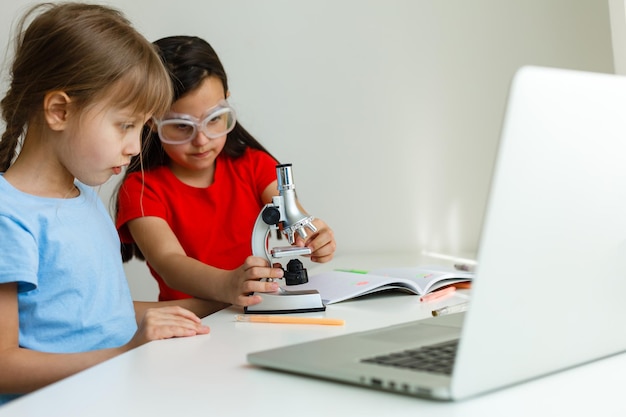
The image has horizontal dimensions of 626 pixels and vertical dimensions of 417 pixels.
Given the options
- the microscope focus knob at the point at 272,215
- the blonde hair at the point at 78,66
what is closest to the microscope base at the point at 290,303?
the microscope focus knob at the point at 272,215

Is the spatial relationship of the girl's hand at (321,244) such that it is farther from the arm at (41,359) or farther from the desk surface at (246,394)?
the desk surface at (246,394)

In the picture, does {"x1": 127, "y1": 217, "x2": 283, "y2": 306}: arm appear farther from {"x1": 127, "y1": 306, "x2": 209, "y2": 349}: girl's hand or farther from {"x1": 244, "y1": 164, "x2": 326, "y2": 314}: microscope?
{"x1": 127, "y1": 306, "x2": 209, "y2": 349}: girl's hand

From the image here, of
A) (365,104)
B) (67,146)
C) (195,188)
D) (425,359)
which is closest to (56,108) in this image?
(67,146)

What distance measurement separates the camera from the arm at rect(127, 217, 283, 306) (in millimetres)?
1396

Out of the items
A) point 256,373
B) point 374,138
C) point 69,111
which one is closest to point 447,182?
point 374,138

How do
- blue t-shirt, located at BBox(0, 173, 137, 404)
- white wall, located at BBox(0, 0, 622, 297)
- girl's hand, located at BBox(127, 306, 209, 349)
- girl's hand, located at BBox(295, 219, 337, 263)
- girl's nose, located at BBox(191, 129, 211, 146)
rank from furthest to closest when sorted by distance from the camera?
white wall, located at BBox(0, 0, 622, 297) → girl's nose, located at BBox(191, 129, 211, 146) → girl's hand, located at BBox(295, 219, 337, 263) → blue t-shirt, located at BBox(0, 173, 137, 404) → girl's hand, located at BBox(127, 306, 209, 349)

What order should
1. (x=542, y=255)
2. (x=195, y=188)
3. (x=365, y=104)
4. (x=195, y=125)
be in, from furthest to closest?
(x=365, y=104) → (x=195, y=188) → (x=195, y=125) → (x=542, y=255)

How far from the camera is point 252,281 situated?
4.55ft

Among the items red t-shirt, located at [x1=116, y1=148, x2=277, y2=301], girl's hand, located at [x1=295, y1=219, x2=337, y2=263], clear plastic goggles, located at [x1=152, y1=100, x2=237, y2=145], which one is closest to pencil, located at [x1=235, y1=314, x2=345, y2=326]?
girl's hand, located at [x1=295, y1=219, x2=337, y2=263]

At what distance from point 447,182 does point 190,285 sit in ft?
4.51

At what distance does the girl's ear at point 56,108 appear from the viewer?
1393mm

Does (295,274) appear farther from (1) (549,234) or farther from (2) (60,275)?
(1) (549,234)

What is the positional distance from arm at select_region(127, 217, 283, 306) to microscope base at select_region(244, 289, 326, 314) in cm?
2

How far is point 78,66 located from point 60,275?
0.38 metres
